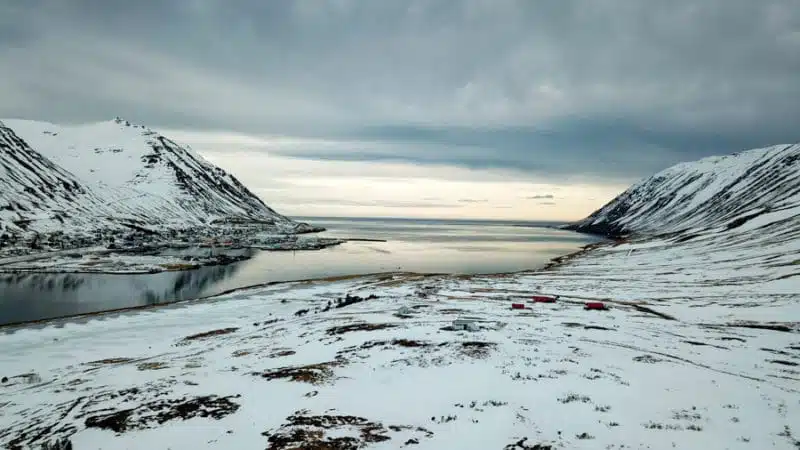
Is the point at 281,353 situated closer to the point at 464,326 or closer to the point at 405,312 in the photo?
the point at 464,326

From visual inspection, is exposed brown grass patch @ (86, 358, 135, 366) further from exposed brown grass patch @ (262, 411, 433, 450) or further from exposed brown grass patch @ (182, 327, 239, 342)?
exposed brown grass patch @ (262, 411, 433, 450)

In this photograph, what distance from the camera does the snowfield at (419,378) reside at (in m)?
17.6

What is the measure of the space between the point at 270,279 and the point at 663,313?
80.7 metres

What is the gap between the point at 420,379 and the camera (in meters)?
24.5

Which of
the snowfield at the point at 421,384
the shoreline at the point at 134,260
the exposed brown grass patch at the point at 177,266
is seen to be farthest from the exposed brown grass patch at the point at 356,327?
the exposed brown grass patch at the point at 177,266

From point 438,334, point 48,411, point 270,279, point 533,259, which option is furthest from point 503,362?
point 533,259

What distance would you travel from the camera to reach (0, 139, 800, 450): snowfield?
57.7 feet

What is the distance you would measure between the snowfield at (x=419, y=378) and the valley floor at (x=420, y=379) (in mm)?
126

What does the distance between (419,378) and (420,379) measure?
0.58ft

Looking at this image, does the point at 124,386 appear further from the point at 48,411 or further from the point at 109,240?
the point at 109,240

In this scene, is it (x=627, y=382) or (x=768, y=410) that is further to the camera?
(x=627, y=382)

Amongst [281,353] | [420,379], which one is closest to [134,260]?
[281,353]

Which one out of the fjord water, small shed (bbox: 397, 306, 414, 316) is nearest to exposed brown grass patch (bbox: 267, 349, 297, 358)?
small shed (bbox: 397, 306, 414, 316)

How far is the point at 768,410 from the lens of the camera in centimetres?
1869
